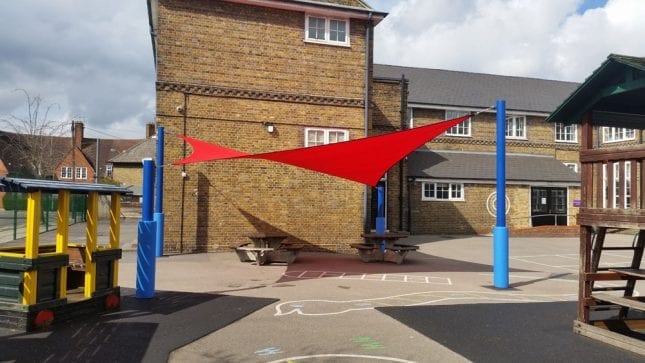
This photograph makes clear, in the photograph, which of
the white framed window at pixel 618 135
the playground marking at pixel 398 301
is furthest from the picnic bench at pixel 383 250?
the white framed window at pixel 618 135

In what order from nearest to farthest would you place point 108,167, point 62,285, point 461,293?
point 62,285, point 461,293, point 108,167

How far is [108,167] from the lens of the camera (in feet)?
182

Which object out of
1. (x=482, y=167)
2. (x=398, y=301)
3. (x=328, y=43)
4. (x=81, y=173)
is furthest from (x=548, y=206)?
(x=81, y=173)

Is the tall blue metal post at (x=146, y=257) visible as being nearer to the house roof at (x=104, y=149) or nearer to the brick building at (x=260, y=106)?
the brick building at (x=260, y=106)

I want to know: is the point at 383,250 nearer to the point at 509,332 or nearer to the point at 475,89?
the point at 509,332

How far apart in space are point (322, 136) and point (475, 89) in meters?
A: 16.5

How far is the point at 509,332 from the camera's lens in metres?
5.92

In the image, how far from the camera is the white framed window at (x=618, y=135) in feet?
92.7

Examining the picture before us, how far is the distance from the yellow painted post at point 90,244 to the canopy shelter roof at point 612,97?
625 cm

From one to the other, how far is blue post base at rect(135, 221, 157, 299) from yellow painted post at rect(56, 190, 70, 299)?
4.84 feet

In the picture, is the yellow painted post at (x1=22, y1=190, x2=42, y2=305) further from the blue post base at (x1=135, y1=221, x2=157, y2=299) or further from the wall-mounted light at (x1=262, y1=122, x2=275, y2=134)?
the wall-mounted light at (x1=262, y1=122, x2=275, y2=134)

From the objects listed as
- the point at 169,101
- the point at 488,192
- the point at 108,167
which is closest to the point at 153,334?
the point at 169,101

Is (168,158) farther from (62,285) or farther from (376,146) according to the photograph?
(62,285)

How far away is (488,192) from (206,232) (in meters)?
14.1
